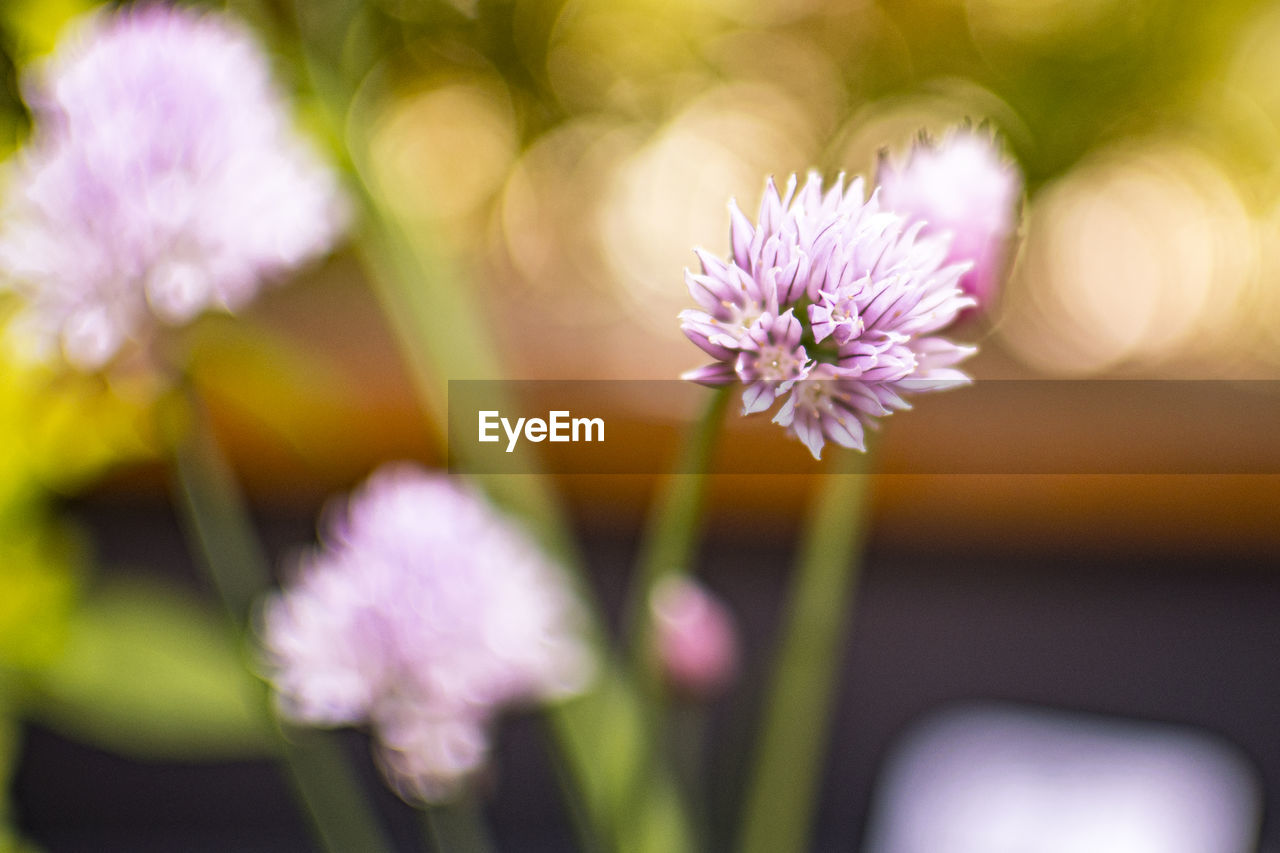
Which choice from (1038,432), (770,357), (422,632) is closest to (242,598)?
(422,632)

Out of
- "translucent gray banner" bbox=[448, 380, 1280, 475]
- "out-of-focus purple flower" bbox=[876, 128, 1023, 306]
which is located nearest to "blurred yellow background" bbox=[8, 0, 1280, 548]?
"translucent gray banner" bbox=[448, 380, 1280, 475]

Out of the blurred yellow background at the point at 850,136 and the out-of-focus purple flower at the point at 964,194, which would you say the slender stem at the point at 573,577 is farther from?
the blurred yellow background at the point at 850,136

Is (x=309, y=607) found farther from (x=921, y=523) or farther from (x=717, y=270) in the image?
(x=921, y=523)

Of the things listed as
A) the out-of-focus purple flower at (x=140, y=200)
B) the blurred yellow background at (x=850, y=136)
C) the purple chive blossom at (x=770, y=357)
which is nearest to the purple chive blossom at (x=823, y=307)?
the purple chive blossom at (x=770, y=357)

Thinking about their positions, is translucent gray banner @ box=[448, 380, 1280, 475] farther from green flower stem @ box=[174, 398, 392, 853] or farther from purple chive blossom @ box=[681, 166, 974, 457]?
purple chive blossom @ box=[681, 166, 974, 457]

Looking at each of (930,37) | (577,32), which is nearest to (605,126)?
(577,32)
